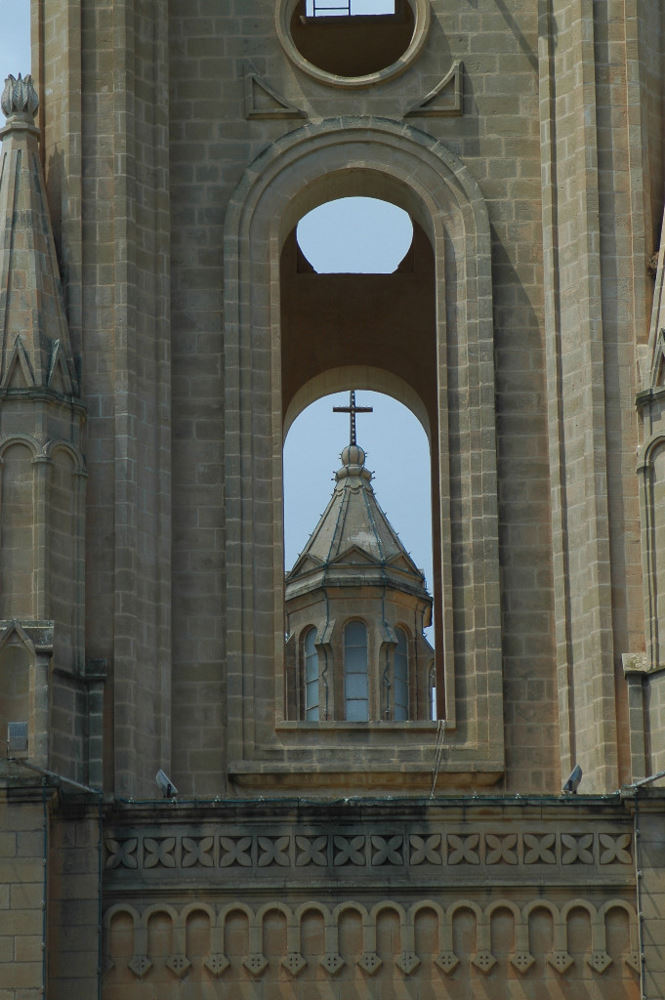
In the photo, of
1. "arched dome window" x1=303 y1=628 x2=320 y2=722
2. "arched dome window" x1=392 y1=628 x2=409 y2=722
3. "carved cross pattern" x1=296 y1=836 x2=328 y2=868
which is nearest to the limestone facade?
"carved cross pattern" x1=296 y1=836 x2=328 y2=868

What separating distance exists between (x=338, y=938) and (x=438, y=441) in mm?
8194

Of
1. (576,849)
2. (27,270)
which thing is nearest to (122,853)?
(576,849)

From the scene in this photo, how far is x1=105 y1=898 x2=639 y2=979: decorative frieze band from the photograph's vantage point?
124 ft

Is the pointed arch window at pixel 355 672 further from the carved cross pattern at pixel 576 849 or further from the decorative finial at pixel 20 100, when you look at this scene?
the carved cross pattern at pixel 576 849

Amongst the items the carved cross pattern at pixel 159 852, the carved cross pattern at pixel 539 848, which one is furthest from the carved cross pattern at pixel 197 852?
the carved cross pattern at pixel 539 848

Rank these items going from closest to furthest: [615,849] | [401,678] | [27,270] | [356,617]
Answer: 1. [615,849]
2. [27,270]
3. [401,678]
4. [356,617]

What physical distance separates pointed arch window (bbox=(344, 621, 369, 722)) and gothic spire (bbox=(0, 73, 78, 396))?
23.1m

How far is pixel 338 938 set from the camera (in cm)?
3800

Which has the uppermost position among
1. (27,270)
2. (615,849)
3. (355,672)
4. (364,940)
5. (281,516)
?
(27,270)

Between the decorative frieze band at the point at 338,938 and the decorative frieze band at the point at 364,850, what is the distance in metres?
0.42

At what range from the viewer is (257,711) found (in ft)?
134

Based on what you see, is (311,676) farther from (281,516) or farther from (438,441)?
(281,516)

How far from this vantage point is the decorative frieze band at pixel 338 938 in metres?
37.9

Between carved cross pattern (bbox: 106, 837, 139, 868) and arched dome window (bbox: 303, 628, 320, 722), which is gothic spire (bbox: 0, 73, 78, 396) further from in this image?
arched dome window (bbox: 303, 628, 320, 722)
